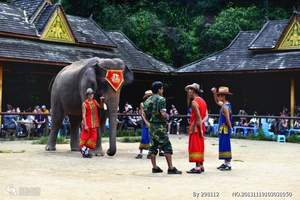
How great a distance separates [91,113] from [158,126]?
3.21 metres

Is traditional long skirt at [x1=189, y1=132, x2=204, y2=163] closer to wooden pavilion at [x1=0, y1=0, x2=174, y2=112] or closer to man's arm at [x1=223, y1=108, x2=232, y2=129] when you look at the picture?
man's arm at [x1=223, y1=108, x2=232, y2=129]

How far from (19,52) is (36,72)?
286cm

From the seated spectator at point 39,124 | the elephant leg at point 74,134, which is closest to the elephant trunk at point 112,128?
the elephant leg at point 74,134

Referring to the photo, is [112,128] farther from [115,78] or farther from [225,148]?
[225,148]

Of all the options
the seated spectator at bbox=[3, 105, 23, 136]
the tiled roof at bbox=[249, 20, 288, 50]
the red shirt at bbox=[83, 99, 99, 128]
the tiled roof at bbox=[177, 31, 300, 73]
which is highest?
the tiled roof at bbox=[249, 20, 288, 50]

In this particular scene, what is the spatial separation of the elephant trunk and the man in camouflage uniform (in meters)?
2.42

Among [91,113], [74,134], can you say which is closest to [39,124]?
[74,134]

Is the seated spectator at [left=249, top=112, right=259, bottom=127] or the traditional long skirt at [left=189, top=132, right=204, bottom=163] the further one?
the seated spectator at [left=249, top=112, right=259, bottom=127]

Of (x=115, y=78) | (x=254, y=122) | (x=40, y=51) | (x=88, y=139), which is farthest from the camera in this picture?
(x=254, y=122)

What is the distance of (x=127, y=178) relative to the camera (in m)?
9.78

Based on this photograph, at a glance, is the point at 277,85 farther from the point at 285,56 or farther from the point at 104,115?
the point at 104,115

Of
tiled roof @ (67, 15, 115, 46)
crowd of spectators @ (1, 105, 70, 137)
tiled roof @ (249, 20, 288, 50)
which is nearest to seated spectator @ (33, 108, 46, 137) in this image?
crowd of spectators @ (1, 105, 70, 137)

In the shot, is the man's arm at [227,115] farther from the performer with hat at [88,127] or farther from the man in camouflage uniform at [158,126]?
the performer with hat at [88,127]

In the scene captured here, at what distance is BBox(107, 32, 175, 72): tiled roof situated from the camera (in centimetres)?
2878
